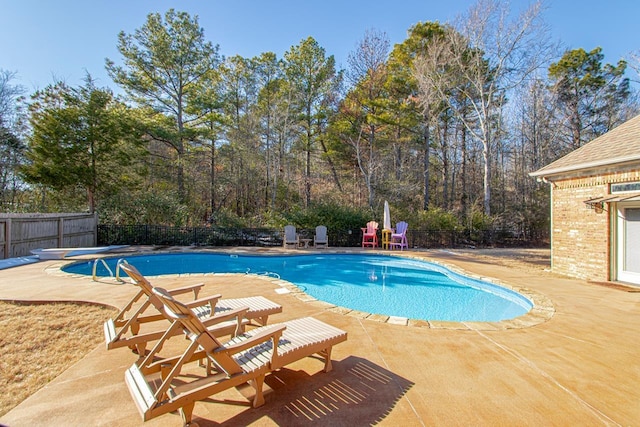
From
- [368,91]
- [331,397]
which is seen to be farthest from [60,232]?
[368,91]

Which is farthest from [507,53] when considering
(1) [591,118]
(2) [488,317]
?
(2) [488,317]

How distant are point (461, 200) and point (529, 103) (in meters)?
6.75

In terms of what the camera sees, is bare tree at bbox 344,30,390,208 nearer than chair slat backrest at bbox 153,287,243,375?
No

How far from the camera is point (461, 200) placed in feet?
60.8

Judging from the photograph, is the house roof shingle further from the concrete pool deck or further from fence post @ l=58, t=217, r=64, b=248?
fence post @ l=58, t=217, r=64, b=248

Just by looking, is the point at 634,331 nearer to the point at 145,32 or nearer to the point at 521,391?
the point at 521,391

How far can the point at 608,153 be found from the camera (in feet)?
20.0

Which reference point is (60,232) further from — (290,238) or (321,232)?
(321,232)

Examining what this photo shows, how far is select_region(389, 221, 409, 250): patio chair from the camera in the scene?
11406 millimetres

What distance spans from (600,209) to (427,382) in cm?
634

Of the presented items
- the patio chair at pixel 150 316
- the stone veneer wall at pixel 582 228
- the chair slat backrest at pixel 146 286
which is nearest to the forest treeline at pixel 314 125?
the stone veneer wall at pixel 582 228

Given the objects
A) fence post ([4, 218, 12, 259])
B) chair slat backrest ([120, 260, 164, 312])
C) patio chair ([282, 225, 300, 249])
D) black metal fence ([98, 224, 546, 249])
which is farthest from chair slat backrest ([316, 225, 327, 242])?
chair slat backrest ([120, 260, 164, 312])

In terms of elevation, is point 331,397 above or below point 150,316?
below

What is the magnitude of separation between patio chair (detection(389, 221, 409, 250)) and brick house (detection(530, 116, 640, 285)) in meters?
4.95
